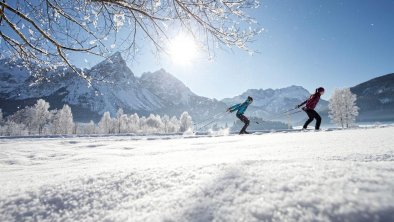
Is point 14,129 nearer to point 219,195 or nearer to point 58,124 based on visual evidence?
point 58,124

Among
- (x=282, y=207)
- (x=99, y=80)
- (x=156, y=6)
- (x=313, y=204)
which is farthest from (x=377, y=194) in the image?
(x=99, y=80)

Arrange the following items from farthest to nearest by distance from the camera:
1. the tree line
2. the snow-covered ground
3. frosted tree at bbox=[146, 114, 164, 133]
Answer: frosted tree at bbox=[146, 114, 164, 133] < the tree line < the snow-covered ground

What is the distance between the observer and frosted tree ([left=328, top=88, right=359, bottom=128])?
175 feet

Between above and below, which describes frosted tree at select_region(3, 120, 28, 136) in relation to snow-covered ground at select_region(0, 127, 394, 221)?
above

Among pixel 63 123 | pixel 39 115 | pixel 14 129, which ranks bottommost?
pixel 14 129

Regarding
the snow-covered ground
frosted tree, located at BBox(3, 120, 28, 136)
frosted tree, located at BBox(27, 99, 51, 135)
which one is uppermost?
frosted tree, located at BBox(27, 99, 51, 135)

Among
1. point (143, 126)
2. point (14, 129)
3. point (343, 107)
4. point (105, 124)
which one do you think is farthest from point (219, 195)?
point (143, 126)

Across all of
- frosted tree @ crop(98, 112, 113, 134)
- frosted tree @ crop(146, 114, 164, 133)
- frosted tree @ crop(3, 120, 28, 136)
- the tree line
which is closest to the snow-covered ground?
the tree line

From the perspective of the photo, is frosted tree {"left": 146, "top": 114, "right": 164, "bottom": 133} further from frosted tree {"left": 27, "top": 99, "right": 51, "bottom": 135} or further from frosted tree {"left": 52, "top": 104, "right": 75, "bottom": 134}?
frosted tree {"left": 27, "top": 99, "right": 51, "bottom": 135}

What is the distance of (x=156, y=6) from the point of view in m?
4.87

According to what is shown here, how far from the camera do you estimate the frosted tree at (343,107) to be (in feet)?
175

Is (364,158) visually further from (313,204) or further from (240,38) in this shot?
(240,38)

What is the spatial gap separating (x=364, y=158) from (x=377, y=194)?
1101 mm

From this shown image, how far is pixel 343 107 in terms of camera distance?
5391 cm
